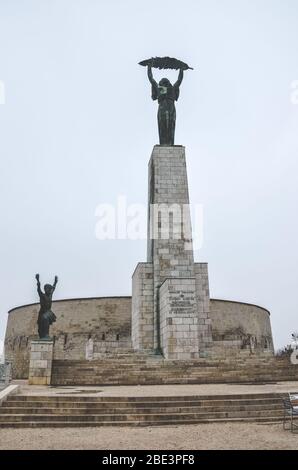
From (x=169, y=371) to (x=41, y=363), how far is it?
11.6 ft

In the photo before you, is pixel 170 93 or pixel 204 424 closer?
pixel 204 424

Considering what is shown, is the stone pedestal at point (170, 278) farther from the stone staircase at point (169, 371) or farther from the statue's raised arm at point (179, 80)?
the statue's raised arm at point (179, 80)

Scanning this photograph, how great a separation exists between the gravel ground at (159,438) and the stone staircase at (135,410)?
0.93ft

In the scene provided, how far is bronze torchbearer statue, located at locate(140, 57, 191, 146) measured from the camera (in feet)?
60.9

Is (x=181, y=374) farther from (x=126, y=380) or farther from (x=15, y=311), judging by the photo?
(x=15, y=311)

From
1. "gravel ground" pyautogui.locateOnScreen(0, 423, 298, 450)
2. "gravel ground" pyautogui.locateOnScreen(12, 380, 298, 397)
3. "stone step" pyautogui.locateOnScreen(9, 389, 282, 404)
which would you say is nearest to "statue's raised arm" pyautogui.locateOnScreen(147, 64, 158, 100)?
"gravel ground" pyautogui.locateOnScreen(12, 380, 298, 397)

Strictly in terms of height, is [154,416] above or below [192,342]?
below

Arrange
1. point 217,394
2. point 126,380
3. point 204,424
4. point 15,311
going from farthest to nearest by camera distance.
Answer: point 15,311
point 126,380
point 217,394
point 204,424

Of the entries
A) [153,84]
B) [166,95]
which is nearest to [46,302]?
[166,95]

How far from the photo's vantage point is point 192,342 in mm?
13766

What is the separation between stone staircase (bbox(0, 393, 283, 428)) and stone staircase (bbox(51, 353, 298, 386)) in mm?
4066
